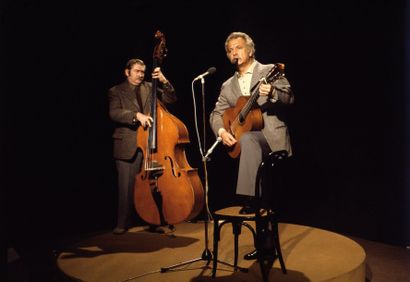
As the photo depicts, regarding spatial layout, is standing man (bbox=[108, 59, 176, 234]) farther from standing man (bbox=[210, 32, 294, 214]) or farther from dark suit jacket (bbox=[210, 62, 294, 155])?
dark suit jacket (bbox=[210, 62, 294, 155])

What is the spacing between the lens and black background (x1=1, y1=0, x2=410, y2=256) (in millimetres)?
3420

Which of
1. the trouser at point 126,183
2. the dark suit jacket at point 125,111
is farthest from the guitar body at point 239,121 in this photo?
the trouser at point 126,183

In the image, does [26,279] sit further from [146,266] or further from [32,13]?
[32,13]

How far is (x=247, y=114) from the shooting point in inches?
105

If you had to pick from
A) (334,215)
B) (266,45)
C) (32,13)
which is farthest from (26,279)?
(266,45)

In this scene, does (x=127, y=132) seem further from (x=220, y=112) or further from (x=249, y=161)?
(x=249, y=161)

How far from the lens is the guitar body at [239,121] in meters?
2.66

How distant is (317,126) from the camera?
3768 mm

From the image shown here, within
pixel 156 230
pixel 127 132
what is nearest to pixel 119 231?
pixel 156 230

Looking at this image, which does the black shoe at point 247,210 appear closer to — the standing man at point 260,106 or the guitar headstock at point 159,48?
the standing man at point 260,106

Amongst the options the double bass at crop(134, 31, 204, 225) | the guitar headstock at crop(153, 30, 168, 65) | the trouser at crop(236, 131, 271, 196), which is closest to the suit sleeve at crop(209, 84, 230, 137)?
the double bass at crop(134, 31, 204, 225)

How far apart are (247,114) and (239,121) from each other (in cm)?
9

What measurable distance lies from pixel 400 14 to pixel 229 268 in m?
2.56

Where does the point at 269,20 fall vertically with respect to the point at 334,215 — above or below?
above
